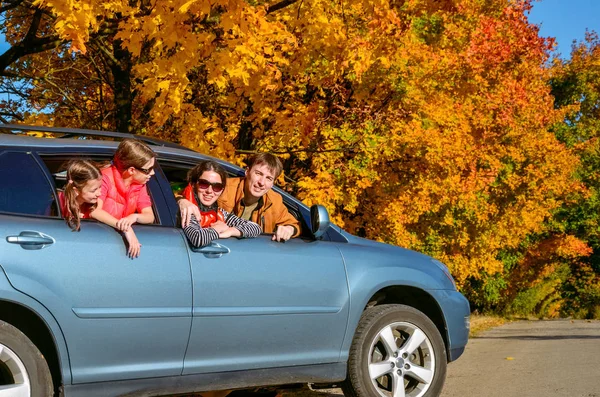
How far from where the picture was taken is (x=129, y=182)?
514 cm

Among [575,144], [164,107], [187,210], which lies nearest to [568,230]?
[575,144]

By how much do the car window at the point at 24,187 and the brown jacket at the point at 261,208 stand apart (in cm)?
151

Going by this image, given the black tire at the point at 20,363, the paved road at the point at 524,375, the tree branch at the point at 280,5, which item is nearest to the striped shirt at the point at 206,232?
the black tire at the point at 20,363

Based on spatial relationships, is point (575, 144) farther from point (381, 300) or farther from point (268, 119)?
point (381, 300)

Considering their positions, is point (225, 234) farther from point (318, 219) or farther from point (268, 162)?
point (268, 162)

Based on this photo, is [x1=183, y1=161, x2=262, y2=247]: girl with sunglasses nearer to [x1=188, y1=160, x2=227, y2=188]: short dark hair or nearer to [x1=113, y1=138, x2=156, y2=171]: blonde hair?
[x1=188, y1=160, x2=227, y2=188]: short dark hair

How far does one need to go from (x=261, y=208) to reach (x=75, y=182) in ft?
5.03

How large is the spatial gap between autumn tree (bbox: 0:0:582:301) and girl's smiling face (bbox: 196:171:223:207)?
7.11 feet

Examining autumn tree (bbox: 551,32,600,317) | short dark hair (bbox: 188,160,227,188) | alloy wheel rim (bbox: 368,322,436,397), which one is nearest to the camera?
short dark hair (bbox: 188,160,227,188)

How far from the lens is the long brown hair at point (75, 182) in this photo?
4.65m

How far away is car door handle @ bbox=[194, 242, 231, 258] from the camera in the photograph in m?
5.15

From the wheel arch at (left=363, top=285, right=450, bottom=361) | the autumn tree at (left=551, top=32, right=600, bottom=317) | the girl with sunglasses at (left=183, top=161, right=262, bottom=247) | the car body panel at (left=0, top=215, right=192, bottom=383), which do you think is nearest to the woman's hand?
the girl with sunglasses at (left=183, top=161, right=262, bottom=247)

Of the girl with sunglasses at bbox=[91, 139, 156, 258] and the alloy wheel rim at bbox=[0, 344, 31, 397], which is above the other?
the girl with sunglasses at bbox=[91, 139, 156, 258]

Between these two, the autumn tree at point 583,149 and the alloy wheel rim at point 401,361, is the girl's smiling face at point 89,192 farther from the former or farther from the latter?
the autumn tree at point 583,149
